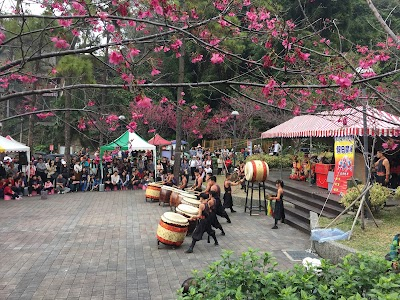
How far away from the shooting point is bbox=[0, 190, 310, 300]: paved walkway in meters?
6.80

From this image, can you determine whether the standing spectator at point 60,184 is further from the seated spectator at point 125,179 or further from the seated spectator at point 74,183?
the seated spectator at point 125,179

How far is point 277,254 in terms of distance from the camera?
28.6ft

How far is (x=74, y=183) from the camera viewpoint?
19.5m

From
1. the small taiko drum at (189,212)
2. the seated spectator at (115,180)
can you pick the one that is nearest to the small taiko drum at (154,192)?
the seated spectator at (115,180)

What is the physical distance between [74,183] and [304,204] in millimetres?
11693

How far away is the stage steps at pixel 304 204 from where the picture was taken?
438 inches

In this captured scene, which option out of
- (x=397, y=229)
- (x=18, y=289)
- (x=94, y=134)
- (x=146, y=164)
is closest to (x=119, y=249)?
(x=18, y=289)

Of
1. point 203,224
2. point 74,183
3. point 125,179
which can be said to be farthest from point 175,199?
point 74,183

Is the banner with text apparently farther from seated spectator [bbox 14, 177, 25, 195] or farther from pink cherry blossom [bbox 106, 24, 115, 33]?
seated spectator [bbox 14, 177, 25, 195]

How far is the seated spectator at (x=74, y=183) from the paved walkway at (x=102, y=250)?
15.0ft

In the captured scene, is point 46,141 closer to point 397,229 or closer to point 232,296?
point 397,229

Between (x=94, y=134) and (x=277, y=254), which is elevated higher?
(x=94, y=134)

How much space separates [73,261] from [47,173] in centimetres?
1243

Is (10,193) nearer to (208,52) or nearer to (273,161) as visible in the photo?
(273,161)
